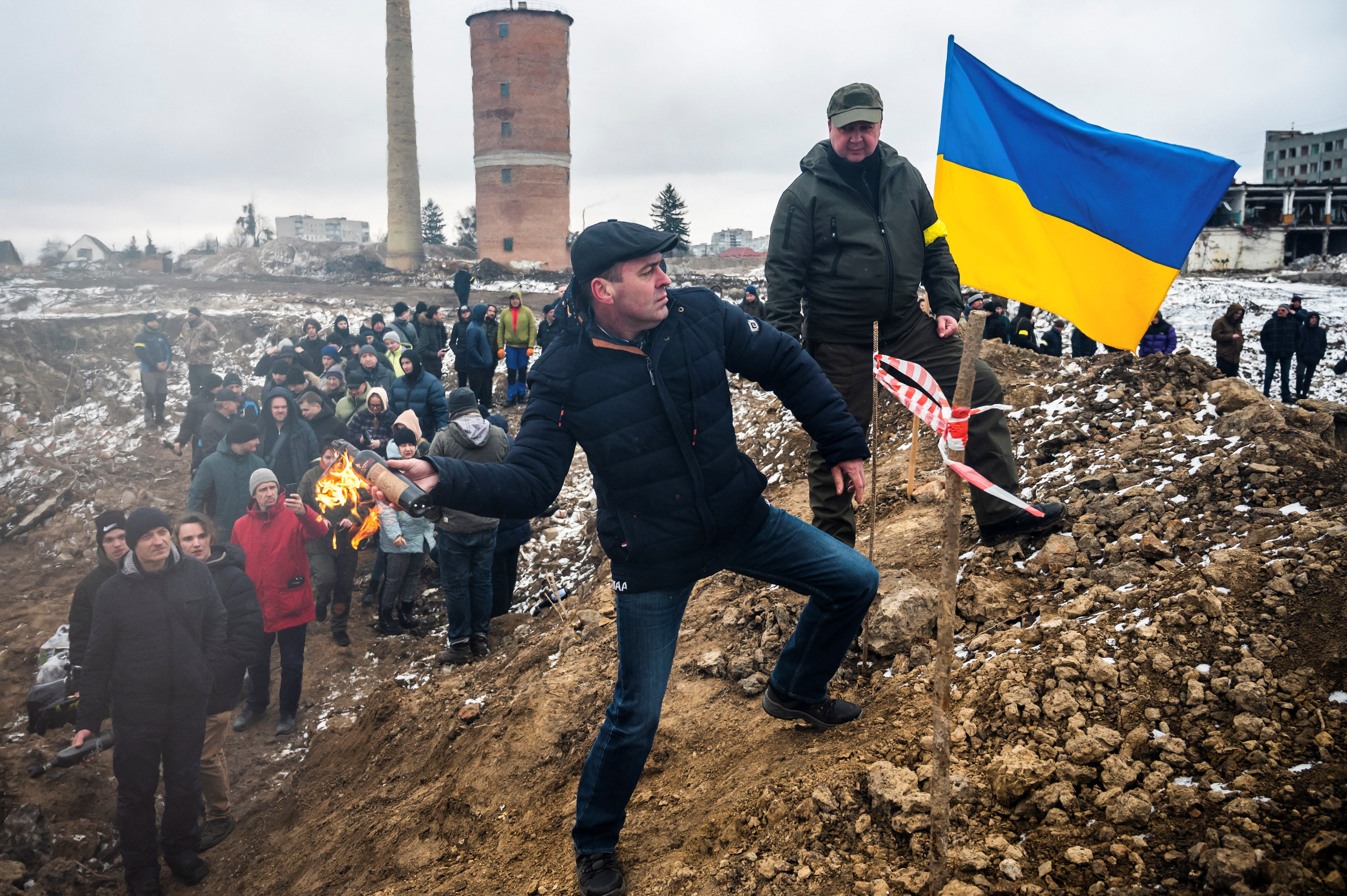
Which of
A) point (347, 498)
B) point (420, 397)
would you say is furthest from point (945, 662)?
point (420, 397)

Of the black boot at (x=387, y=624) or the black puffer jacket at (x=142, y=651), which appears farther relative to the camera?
the black boot at (x=387, y=624)

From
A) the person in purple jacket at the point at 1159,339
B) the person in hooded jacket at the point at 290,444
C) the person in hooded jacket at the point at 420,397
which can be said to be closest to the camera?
the person in hooded jacket at the point at 290,444

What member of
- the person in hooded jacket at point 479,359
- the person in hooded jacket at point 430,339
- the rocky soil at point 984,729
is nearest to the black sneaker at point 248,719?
the rocky soil at point 984,729

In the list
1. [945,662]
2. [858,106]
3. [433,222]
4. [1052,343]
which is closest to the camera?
[945,662]

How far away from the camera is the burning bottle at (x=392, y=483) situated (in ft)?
7.63

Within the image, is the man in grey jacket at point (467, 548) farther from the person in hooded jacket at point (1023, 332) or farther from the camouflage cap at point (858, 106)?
the person in hooded jacket at point (1023, 332)

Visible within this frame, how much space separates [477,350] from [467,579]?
6.61m

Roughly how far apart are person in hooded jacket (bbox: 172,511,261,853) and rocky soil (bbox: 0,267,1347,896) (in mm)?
216

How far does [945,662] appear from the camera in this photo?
7.68ft

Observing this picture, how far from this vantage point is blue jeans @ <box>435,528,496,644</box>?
21.7ft

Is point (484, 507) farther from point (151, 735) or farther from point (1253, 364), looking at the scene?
point (1253, 364)

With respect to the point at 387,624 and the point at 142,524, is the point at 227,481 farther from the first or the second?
the point at 142,524

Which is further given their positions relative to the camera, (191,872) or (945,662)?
(191,872)

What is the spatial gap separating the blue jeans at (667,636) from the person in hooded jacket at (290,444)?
5656mm
